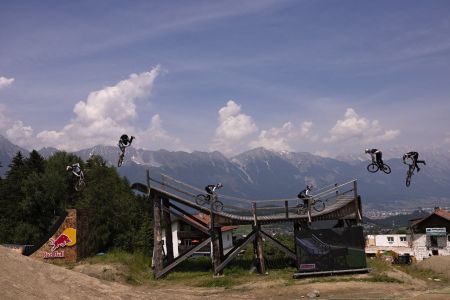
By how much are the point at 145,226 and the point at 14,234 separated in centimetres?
2238

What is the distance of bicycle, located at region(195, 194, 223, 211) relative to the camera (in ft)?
116

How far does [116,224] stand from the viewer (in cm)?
4900

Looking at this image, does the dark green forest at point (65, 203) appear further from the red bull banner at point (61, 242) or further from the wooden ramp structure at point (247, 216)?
the wooden ramp structure at point (247, 216)

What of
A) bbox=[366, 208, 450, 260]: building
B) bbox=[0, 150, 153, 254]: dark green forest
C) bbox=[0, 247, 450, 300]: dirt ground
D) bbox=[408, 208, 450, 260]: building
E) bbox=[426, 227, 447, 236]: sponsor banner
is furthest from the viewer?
bbox=[366, 208, 450, 260]: building

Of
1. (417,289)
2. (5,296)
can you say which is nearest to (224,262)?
(417,289)

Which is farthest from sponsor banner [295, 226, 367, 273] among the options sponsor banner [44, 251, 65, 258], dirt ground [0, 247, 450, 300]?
sponsor banner [44, 251, 65, 258]

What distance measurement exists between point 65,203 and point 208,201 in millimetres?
35512

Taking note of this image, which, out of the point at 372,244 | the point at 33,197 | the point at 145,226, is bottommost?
the point at 372,244

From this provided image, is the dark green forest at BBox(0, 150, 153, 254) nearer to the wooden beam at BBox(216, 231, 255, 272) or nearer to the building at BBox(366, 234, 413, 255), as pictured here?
the wooden beam at BBox(216, 231, 255, 272)

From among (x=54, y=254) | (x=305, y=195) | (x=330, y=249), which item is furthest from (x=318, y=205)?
(x=54, y=254)

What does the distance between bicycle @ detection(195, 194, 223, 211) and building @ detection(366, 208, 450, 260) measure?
4693 centimetres

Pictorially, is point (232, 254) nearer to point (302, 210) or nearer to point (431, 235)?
point (302, 210)

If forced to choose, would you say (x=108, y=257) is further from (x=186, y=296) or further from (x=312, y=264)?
(x=312, y=264)

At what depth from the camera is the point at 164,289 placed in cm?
3089
